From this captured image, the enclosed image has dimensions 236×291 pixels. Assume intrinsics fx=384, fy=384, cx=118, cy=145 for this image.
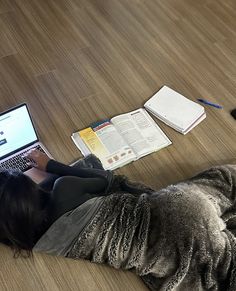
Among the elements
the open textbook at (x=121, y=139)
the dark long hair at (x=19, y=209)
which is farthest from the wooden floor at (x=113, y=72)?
the dark long hair at (x=19, y=209)

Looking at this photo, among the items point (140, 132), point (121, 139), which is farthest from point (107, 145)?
point (140, 132)

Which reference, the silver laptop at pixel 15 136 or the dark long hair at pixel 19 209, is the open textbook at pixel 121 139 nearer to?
the silver laptop at pixel 15 136

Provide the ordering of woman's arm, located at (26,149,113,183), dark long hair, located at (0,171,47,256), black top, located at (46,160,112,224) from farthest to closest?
woman's arm, located at (26,149,113,183) < black top, located at (46,160,112,224) < dark long hair, located at (0,171,47,256)

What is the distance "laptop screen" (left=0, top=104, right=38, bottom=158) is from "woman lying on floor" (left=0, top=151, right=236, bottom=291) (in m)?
0.36

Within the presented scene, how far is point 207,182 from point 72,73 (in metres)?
0.99

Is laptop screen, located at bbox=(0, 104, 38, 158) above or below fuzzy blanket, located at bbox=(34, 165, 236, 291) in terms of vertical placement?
above

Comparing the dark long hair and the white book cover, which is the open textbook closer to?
the white book cover

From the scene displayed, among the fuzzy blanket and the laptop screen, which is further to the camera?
the laptop screen

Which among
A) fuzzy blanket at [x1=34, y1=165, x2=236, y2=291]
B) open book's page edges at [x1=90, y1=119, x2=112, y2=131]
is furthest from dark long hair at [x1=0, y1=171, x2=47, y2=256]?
open book's page edges at [x1=90, y1=119, x2=112, y2=131]

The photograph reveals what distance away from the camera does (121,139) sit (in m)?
1.82

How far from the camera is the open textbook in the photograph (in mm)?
1773

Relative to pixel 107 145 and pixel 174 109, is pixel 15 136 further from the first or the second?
pixel 174 109

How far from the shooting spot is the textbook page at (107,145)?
1.76 m

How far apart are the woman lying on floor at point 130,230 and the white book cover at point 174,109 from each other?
0.63 metres
